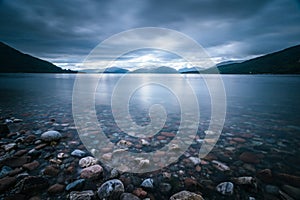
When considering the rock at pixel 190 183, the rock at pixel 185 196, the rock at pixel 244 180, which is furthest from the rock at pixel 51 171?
the rock at pixel 244 180

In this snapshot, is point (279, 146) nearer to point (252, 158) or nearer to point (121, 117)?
point (252, 158)

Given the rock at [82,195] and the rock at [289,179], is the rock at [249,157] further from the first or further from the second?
the rock at [82,195]

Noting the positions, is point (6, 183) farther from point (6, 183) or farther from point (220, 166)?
point (220, 166)

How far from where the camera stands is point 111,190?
2.73 meters

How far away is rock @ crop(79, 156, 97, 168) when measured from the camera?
3642 millimetres

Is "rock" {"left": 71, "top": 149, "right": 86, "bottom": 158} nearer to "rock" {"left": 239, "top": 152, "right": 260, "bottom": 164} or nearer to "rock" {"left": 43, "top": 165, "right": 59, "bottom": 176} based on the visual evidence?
"rock" {"left": 43, "top": 165, "right": 59, "bottom": 176}

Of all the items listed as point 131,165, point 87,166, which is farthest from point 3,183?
point 131,165

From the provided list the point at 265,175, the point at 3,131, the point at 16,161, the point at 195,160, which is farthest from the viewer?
the point at 3,131

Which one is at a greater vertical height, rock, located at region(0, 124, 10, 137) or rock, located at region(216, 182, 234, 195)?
rock, located at region(0, 124, 10, 137)

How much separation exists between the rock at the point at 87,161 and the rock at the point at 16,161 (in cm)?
134

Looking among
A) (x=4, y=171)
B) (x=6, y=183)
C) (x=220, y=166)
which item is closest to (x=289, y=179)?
(x=220, y=166)

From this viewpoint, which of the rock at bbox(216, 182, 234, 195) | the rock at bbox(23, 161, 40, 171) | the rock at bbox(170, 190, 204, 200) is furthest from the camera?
the rock at bbox(23, 161, 40, 171)

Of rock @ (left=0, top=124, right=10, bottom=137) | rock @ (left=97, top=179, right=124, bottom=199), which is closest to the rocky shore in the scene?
rock @ (left=97, top=179, right=124, bottom=199)

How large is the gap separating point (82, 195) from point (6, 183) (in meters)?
1.52
